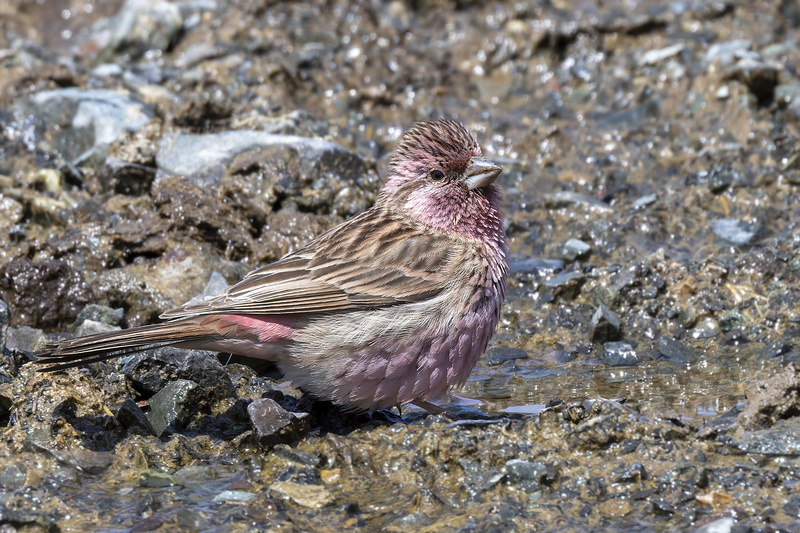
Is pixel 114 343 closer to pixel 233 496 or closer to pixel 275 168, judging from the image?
pixel 233 496

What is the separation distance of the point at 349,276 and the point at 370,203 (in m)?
2.80

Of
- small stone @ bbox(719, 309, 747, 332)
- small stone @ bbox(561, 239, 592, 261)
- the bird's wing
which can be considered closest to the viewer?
the bird's wing

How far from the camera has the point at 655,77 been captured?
391 inches

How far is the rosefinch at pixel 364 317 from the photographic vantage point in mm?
5004

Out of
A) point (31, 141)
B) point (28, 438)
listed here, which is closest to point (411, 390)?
point (28, 438)

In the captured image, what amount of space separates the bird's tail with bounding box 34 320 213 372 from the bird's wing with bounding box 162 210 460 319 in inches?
4.8

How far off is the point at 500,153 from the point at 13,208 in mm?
4399

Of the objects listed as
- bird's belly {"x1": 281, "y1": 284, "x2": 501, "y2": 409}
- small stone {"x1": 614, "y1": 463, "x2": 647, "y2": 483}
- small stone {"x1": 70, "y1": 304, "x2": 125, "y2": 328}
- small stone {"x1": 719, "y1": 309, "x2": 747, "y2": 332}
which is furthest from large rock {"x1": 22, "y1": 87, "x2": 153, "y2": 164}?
small stone {"x1": 614, "y1": 463, "x2": 647, "y2": 483}

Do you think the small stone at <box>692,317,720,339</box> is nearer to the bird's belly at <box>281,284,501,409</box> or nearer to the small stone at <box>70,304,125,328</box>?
the bird's belly at <box>281,284,501,409</box>

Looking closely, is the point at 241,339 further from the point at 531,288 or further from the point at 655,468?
the point at 531,288

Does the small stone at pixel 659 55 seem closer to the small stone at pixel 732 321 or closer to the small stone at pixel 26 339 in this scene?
the small stone at pixel 732 321

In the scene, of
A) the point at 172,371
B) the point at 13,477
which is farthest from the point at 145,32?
the point at 13,477

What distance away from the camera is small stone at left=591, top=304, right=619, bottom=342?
6.45m

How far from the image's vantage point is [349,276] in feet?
17.4
